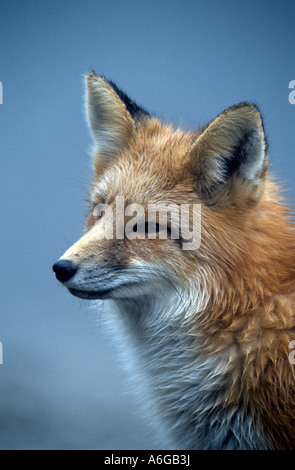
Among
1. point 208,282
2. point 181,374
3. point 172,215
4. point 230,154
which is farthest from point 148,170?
point 181,374

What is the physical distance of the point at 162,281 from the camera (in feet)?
10.3

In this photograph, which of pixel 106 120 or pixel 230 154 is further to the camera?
pixel 106 120

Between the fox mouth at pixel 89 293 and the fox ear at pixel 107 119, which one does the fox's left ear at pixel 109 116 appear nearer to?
the fox ear at pixel 107 119

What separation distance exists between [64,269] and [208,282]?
78 centimetres

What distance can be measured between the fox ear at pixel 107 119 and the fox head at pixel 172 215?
0.89ft

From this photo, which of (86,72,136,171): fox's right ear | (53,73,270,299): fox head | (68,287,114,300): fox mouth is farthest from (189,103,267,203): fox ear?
(68,287,114,300): fox mouth

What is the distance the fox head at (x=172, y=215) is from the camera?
300 cm

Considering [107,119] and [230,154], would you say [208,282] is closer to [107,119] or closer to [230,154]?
[230,154]

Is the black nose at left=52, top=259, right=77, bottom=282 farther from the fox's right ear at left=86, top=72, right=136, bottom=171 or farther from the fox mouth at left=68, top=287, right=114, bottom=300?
the fox's right ear at left=86, top=72, right=136, bottom=171

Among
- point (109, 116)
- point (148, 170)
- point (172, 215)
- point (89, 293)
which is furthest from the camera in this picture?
point (109, 116)

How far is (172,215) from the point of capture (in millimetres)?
3123

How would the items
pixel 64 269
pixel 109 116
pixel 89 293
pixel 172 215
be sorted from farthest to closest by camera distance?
pixel 109 116 < pixel 172 215 < pixel 89 293 < pixel 64 269

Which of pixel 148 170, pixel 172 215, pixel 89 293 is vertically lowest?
pixel 89 293
